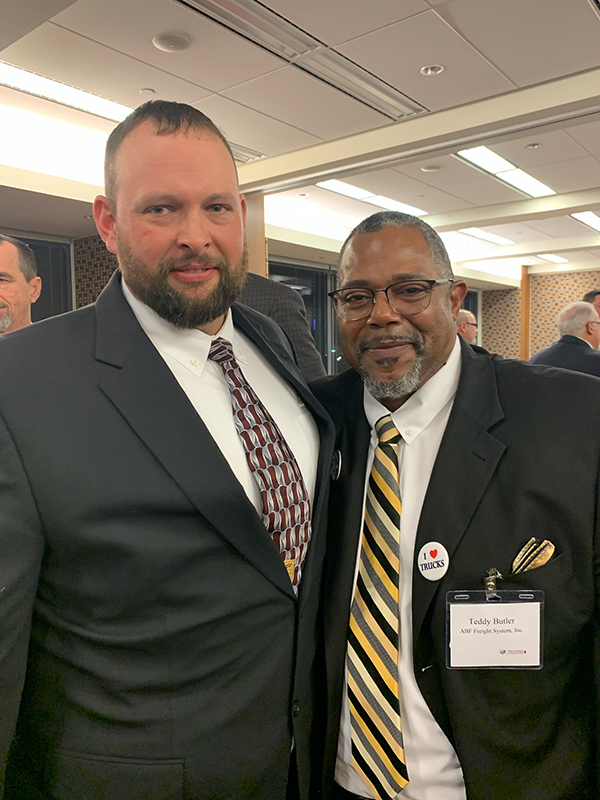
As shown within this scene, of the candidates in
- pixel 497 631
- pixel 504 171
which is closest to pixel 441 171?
pixel 504 171

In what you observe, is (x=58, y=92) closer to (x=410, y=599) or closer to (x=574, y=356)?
(x=574, y=356)

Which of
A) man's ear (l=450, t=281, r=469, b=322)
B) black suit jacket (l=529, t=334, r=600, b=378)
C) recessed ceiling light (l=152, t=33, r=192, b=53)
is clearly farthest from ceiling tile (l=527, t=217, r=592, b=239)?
man's ear (l=450, t=281, r=469, b=322)

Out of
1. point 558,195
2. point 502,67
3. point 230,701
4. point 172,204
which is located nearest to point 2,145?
point 502,67

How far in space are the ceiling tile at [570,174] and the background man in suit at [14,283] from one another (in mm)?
5949

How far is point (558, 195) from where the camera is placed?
818 centimetres

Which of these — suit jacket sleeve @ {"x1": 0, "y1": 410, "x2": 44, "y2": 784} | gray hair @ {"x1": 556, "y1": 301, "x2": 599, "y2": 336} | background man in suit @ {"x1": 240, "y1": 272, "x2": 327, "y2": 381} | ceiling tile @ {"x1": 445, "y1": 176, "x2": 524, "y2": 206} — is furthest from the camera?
ceiling tile @ {"x1": 445, "y1": 176, "x2": 524, "y2": 206}

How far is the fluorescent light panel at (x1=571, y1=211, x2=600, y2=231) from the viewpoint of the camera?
378 inches

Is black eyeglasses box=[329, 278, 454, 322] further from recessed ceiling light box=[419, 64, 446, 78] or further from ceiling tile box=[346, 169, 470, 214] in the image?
ceiling tile box=[346, 169, 470, 214]

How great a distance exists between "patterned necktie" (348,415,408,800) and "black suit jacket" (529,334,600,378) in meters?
3.21

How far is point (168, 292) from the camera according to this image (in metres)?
1.16

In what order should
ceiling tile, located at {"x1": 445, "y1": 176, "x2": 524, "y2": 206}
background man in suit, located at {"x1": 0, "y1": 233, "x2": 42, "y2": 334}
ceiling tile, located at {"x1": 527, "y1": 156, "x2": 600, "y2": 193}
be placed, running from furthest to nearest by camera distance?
ceiling tile, located at {"x1": 445, "y1": 176, "x2": 524, "y2": 206}, ceiling tile, located at {"x1": 527, "y1": 156, "x2": 600, "y2": 193}, background man in suit, located at {"x1": 0, "y1": 233, "x2": 42, "y2": 334}

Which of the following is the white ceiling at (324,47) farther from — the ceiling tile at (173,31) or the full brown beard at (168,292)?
the full brown beard at (168,292)

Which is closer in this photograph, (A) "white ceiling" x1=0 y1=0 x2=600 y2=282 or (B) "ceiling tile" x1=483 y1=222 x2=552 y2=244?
(A) "white ceiling" x1=0 y1=0 x2=600 y2=282

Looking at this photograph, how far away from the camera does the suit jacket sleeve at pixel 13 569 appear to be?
3.10ft
